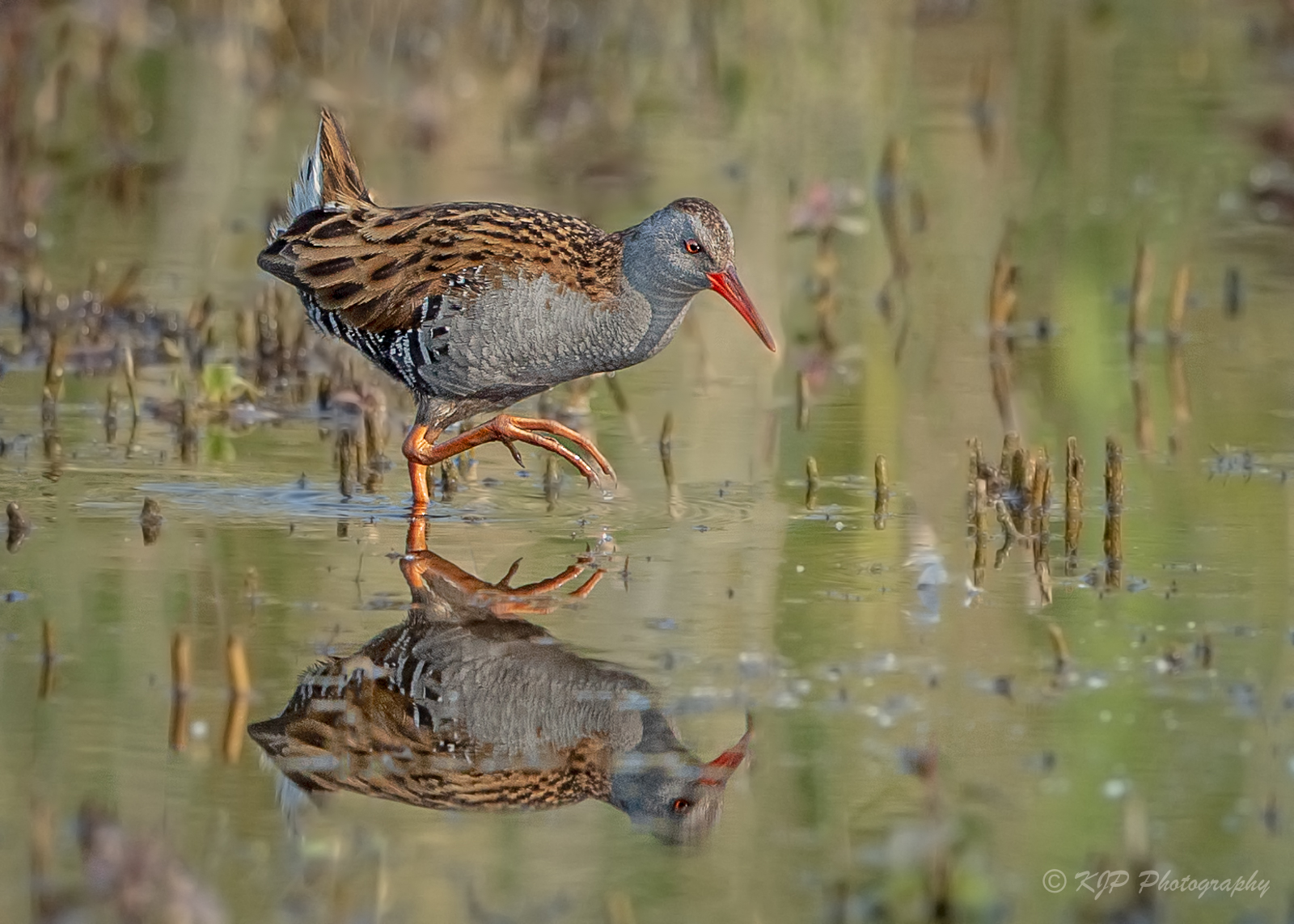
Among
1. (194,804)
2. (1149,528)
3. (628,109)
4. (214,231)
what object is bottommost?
(194,804)

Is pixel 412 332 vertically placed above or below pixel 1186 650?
above

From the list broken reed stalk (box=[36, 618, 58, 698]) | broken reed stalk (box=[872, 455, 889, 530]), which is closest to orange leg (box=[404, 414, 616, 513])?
broken reed stalk (box=[872, 455, 889, 530])

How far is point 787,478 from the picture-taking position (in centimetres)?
795

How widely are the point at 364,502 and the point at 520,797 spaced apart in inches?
101

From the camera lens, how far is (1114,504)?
23.9 ft

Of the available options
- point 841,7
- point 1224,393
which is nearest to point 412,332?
point 1224,393

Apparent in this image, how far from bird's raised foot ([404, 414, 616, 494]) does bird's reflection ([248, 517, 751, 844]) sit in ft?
4.25

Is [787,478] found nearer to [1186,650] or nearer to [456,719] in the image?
[1186,650]

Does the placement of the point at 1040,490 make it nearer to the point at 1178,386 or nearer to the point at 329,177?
the point at 1178,386

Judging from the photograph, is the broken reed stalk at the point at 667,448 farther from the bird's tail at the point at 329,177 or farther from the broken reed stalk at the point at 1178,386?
the broken reed stalk at the point at 1178,386

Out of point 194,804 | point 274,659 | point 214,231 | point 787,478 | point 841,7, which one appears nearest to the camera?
point 194,804

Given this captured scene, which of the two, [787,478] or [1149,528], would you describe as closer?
[1149,528]

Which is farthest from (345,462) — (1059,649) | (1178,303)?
(1178,303)

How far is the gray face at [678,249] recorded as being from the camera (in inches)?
287
